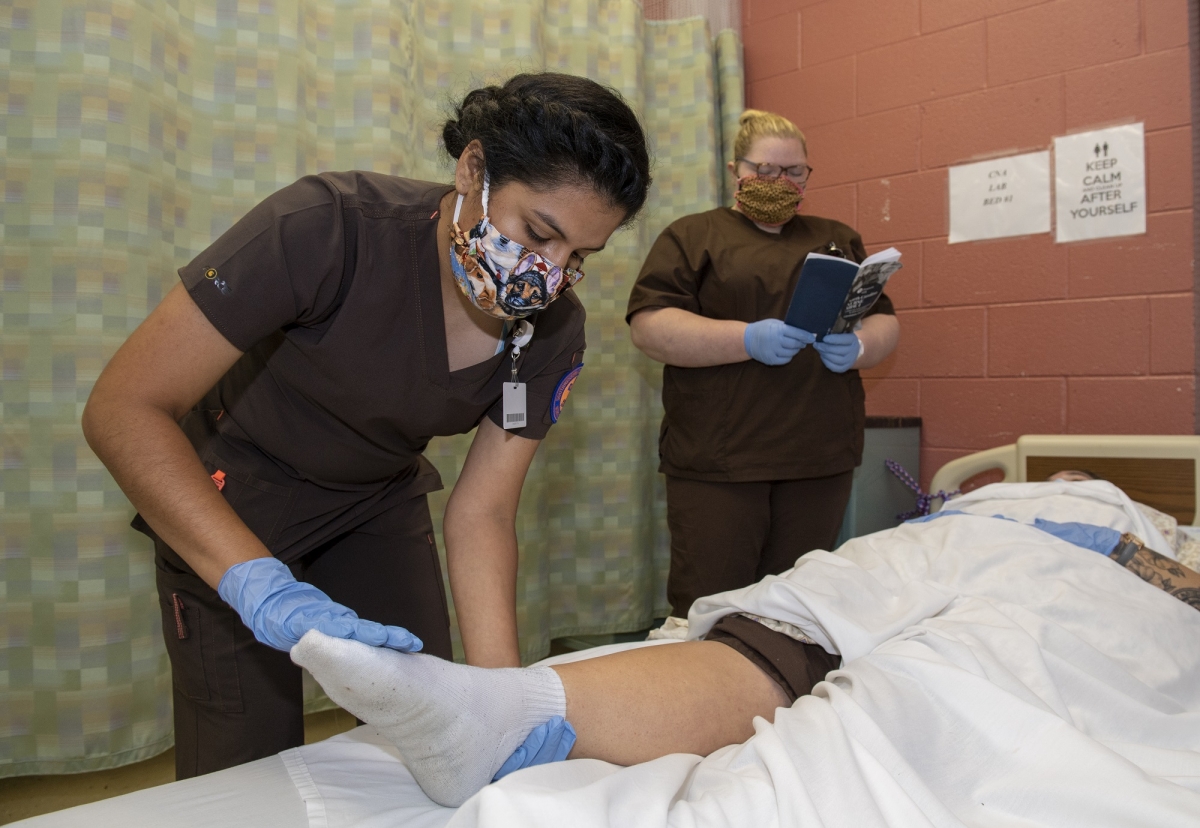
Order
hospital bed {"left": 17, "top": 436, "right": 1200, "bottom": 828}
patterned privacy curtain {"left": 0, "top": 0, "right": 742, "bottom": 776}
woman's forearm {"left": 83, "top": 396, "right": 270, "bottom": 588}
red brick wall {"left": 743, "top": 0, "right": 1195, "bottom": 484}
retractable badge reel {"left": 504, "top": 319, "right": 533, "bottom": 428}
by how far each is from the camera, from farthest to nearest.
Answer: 1. red brick wall {"left": 743, "top": 0, "right": 1195, "bottom": 484}
2. patterned privacy curtain {"left": 0, "top": 0, "right": 742, "bottom": 776}
3. retractable badge reel {"left": 504, "top": 319, "right": 533, "bottom": 428}
4. woman's forearm {"left": 83, "top": 396, "right": 270, "bottom": 588}
5. hospital bed {"left": 17, "top": 436, "right": 1200, "bottom": 828}

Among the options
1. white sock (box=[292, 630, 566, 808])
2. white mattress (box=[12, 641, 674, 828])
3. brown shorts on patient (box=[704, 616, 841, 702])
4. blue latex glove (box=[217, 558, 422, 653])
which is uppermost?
blue latex glove (box=[217, 558, 422, 653])

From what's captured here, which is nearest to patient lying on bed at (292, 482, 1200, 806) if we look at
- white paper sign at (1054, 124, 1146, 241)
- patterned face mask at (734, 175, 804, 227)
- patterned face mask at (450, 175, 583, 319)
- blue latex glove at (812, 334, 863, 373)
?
patterned face mask at (450, 175, 583, 319)

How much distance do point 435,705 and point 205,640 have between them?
1.30 ft

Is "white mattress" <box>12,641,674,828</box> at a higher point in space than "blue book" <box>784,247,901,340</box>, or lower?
lower

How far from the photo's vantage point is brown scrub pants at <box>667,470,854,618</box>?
1.76m

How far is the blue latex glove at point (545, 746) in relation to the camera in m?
0.84

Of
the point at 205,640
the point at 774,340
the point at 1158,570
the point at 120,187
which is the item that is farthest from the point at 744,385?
the point at 120,187

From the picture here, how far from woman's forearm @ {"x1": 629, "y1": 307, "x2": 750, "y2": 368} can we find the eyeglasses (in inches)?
13.7

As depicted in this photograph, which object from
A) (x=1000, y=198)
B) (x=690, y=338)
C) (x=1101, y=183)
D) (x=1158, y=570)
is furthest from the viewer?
(x=1000, y=198)

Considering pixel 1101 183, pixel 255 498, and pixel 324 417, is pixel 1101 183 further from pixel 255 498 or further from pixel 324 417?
pixel 255 498

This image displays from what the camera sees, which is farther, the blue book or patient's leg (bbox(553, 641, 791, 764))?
the blue book

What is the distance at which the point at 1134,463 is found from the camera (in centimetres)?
180

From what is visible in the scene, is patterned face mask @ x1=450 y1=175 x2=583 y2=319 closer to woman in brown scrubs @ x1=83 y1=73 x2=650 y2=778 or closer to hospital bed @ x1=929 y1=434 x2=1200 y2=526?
woman in brown scrubs @ x1=83 y1=73 x2=650 y2=778

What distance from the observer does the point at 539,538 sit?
→ 2.19 meters
